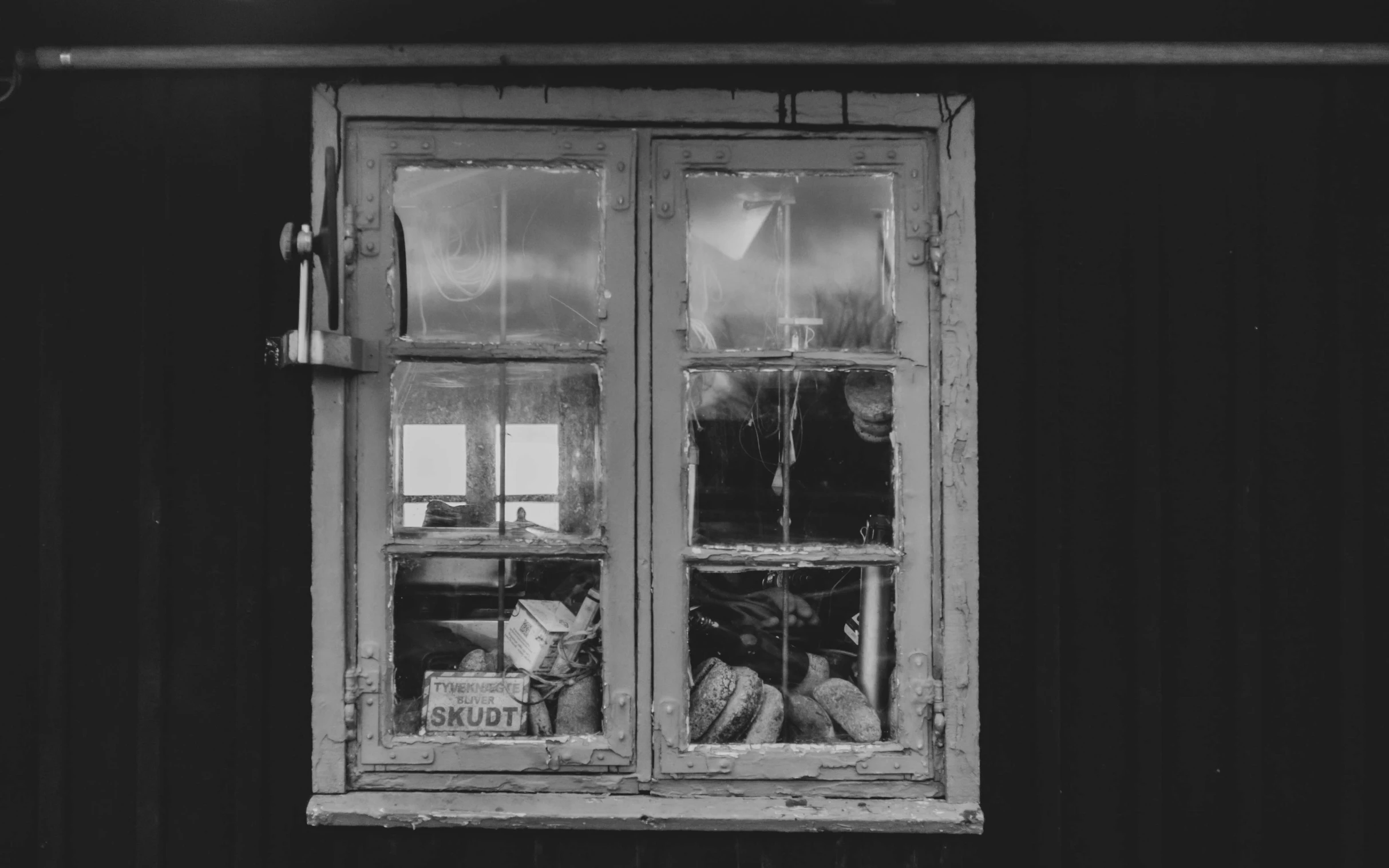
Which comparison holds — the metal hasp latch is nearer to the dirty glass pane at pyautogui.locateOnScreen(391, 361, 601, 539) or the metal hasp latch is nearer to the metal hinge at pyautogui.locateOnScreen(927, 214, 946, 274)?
the dirty glass pane at pyautogui.locateOnScreen(391, 361, 601, 539)

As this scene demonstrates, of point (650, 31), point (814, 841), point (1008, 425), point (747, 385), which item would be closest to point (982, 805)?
point (814, 841)

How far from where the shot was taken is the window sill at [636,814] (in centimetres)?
198

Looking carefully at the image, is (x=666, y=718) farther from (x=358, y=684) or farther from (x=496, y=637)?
(x=358, y=684)

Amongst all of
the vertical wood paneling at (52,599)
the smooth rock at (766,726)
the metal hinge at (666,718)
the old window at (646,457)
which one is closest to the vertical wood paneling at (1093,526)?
the old window at (646,457)

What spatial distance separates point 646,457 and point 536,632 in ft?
1.56

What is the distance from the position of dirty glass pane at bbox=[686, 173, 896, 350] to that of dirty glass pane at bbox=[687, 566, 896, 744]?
0.55 m

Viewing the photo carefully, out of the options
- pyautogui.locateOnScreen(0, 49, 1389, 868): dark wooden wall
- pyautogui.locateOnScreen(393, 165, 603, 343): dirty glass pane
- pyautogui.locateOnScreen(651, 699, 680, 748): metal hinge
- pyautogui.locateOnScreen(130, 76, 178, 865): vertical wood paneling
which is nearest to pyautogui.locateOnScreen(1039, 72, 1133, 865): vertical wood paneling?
pyautogui.locateOnScreen(0, 49, 1389, 868): dark wooden wall

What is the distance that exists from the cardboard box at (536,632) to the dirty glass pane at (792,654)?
0.99 ft

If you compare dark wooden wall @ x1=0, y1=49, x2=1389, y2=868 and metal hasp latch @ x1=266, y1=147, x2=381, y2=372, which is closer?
metal hasp latch @ x1=266, y1=147, x2=381, y2=372

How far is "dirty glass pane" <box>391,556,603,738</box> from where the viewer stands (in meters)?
2.05

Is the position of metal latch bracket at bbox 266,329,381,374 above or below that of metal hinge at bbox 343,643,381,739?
above

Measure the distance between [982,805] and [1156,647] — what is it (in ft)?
1.75

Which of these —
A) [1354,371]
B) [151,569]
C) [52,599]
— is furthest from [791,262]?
[52,599]

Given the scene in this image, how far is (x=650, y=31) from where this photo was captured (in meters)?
2.07
